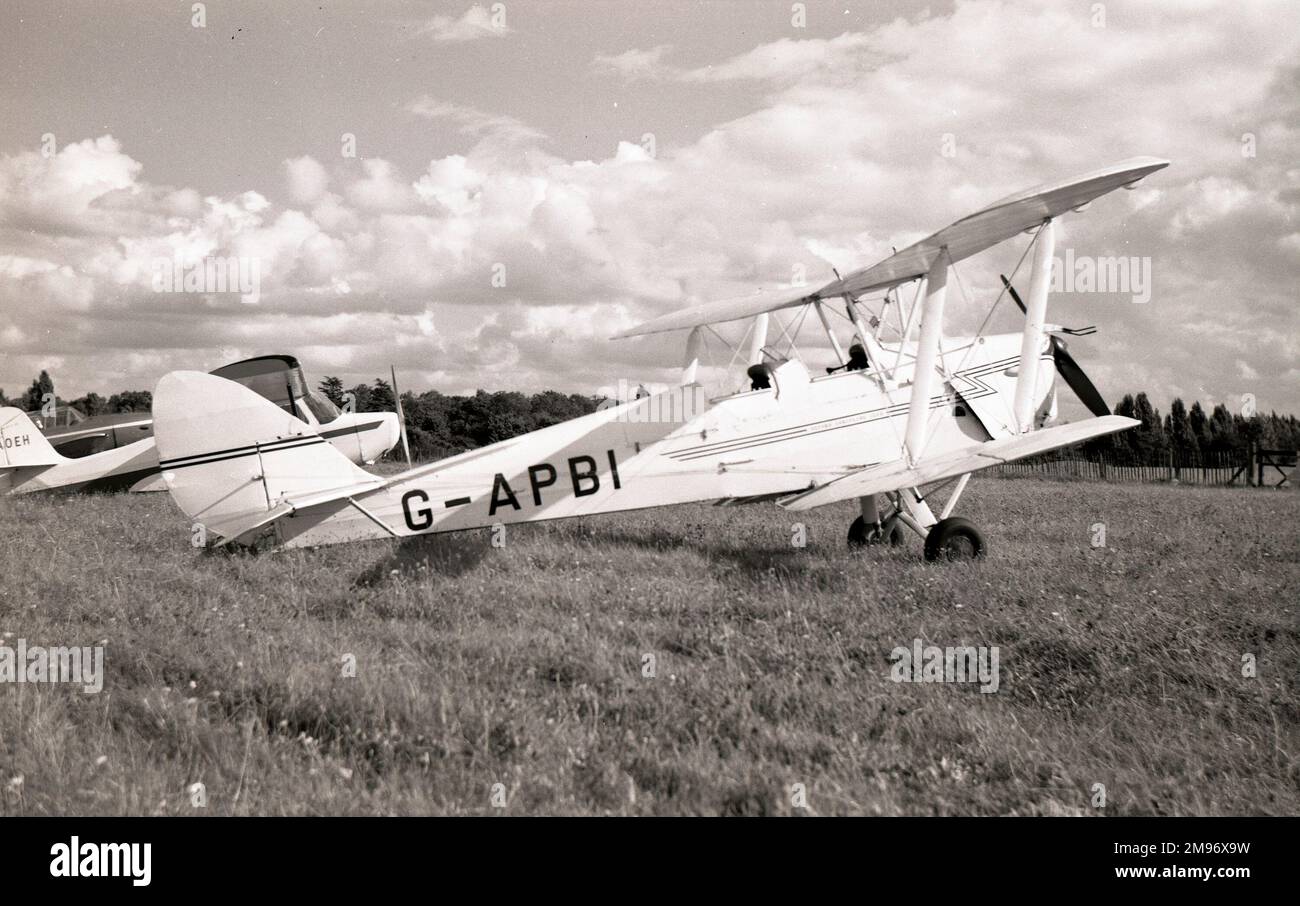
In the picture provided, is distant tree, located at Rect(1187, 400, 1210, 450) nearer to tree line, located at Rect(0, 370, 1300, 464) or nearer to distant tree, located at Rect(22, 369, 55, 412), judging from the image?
tree line, located at Rect(0, 370, 1300, 464)

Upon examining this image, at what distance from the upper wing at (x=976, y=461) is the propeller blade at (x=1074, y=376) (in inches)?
68.2

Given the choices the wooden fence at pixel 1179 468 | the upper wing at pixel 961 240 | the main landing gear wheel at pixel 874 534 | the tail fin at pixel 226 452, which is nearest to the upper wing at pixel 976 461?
the main landing gear wheel at pixel 874 534

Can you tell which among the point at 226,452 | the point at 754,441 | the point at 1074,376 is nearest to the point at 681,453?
the point at 754,441

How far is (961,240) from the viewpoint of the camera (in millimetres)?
7676

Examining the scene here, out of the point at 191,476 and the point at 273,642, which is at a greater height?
the point at 191,476

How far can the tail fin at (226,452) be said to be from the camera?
6.71m

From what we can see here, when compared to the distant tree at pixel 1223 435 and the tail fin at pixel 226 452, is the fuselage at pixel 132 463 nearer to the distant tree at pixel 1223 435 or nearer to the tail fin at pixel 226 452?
Result: the tail fin at pixel 226 452

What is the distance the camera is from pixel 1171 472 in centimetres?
3064

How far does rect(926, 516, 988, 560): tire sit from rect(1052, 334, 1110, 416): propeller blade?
2888mm

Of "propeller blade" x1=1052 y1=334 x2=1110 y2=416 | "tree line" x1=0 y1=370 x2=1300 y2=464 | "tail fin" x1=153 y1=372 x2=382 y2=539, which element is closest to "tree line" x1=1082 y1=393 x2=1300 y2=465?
"tree line" x1=0 y1=370 x2=1300 y2=464

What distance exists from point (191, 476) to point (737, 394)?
205 inches
